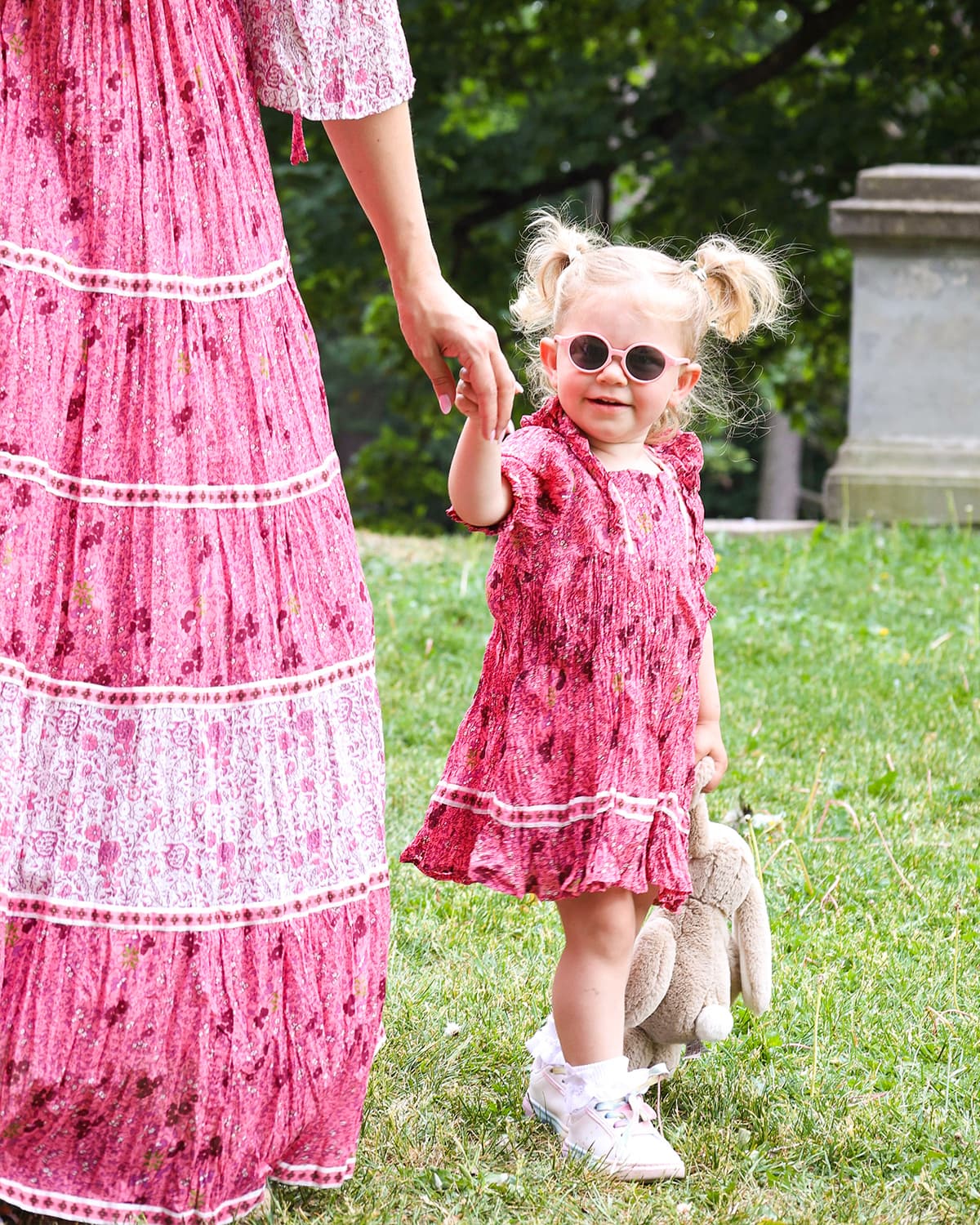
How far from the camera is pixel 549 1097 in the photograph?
2.40 m

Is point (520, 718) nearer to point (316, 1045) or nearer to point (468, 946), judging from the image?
point (316, 1045)

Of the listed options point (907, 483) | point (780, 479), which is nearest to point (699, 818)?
point (907, 483)

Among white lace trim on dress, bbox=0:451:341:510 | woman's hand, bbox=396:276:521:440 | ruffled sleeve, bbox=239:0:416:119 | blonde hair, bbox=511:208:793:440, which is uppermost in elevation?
ruffled sleeve, bbox=239:0:416:119

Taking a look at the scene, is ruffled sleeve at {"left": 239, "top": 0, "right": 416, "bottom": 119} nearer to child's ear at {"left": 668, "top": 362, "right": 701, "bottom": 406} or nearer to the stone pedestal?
child's ear at {"left": 668, "top": 362, "right": 701, "bottom": 406}

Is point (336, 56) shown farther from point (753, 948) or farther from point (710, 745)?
point (753, 948)

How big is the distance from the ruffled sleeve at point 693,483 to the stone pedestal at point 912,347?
22.1 ft

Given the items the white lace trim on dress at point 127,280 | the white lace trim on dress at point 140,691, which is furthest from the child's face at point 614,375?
the white lace trim on dress at point 140,691

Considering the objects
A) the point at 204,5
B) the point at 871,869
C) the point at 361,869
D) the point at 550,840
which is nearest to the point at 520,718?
the point at 550,840

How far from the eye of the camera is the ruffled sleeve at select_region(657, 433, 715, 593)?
8.14 ft

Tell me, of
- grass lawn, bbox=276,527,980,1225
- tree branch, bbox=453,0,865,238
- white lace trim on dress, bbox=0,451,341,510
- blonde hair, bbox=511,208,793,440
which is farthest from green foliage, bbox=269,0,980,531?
white lace trim on dress, bbox=0,451,341,510

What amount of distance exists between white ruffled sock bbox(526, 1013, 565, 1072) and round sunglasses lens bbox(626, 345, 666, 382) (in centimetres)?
96

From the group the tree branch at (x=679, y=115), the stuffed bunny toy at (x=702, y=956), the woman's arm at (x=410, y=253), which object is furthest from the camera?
the tree branch at (x=679, y=115)

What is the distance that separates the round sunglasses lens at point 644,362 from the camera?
7.82 ft

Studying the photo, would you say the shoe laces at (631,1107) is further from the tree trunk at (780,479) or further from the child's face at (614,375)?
the tree trunk at (780,479)
